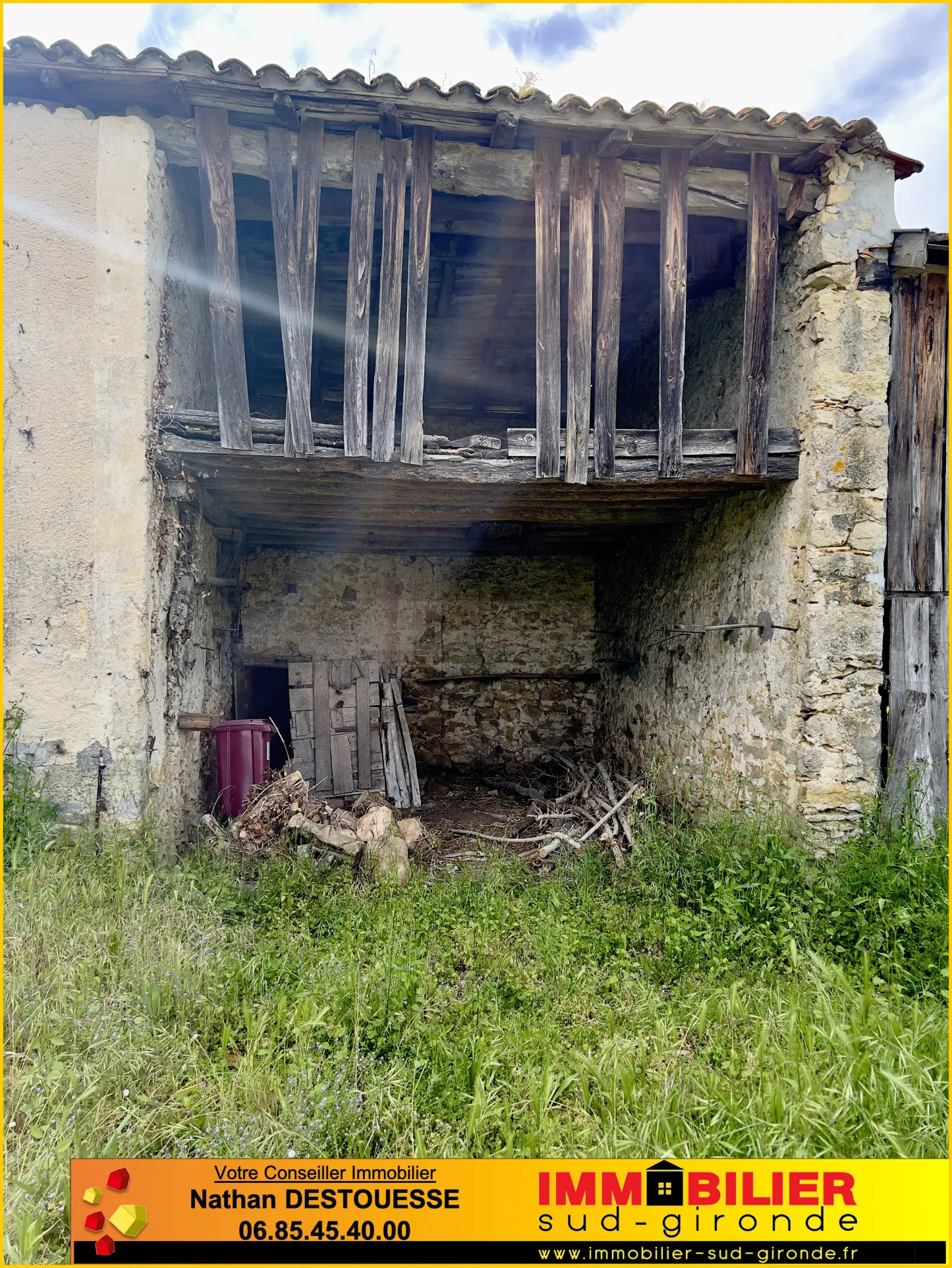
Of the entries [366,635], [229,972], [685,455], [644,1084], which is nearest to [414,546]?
[366,635]

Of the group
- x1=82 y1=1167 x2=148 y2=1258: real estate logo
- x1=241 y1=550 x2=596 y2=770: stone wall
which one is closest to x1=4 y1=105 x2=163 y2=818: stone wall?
x1=82 y1=1167 x2=148 y2=1258: real estate logo

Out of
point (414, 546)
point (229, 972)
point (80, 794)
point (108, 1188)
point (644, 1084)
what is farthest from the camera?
point (414, 546)

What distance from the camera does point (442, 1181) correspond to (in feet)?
7.44

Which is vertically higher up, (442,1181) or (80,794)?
(80,794)

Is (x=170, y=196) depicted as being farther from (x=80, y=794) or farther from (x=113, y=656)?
(x=80, y=794)

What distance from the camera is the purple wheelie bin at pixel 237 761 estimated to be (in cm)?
563

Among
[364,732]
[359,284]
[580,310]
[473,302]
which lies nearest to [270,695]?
[364,732]

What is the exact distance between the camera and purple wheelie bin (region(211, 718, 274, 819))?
5629mm

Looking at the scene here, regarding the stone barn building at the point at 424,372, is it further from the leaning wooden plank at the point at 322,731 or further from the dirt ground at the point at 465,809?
the dirt ground at the point at 465,809

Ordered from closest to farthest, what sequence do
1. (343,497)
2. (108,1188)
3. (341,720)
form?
(108,1188) < (343,497) < (341,720)

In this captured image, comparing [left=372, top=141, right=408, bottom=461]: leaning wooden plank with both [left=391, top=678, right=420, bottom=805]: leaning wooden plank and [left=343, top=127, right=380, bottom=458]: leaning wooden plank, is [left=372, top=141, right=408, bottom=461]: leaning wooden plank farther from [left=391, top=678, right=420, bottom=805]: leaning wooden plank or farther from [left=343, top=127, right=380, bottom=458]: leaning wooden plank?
[left=391, top=678, right=420, bottom=805]: leaning wooden plank

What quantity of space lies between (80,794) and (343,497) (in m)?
2.97

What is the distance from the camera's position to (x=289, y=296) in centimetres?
442

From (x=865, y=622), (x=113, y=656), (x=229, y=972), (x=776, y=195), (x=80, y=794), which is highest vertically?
(x=776, y=195)
